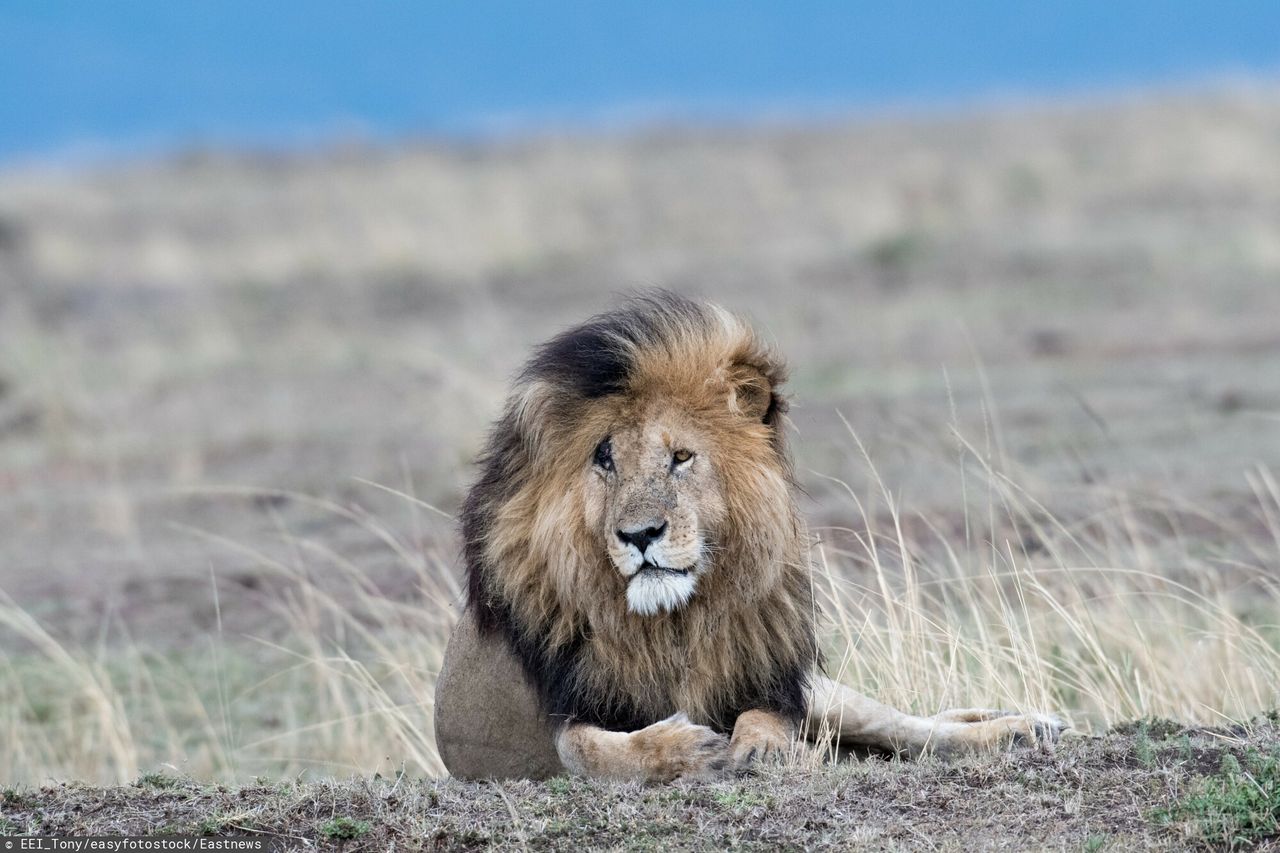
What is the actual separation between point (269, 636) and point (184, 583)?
1728 millimetres

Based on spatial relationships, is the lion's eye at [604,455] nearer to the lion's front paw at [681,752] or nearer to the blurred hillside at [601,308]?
the lion's front paw at [681,752]

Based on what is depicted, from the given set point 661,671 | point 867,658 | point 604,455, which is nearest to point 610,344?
point 604,455

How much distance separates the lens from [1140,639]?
641 centimetres

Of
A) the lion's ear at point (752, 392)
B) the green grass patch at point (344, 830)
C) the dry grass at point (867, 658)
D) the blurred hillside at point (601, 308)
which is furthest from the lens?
the blurred hillside at point (601, 308)

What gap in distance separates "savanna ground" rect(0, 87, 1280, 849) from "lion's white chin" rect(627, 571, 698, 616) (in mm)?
495

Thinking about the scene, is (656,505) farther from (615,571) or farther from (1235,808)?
(1235,808)

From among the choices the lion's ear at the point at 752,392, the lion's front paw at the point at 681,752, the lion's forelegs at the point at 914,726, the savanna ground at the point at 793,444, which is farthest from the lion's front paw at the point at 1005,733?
the lion's ear at the point at 752,392

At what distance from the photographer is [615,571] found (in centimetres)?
496

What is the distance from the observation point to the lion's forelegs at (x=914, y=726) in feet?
17.2

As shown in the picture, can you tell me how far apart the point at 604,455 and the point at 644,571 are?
0.39 metres

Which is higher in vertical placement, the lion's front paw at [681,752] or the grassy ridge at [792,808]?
the lion's front paw at [681,752]

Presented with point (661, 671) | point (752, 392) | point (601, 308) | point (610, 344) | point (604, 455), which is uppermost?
point (601, 308)

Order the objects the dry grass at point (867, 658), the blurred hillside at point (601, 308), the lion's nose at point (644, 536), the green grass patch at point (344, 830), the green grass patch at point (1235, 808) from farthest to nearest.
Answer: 1. the blurred hillside at point (601, 308)
2. the dry grass at point (867, 658)
3. the lion's nose at point (644, 536)
4. the green grass patch at point (344, 830)
5. the green grass patch at point (1235, 808)

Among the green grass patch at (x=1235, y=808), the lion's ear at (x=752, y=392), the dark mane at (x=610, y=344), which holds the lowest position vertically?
the green grass patch at (x=1235, y=808)
